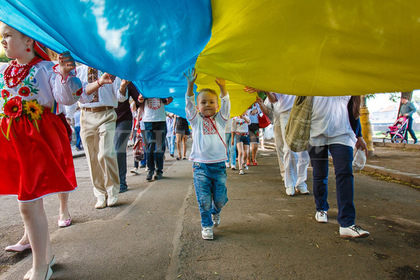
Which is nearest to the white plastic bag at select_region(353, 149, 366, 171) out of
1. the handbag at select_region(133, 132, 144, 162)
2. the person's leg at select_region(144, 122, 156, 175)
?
the person's leg at select_region(144, 122, 156, 175)

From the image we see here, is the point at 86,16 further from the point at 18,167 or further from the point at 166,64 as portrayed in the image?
the point at 18,167

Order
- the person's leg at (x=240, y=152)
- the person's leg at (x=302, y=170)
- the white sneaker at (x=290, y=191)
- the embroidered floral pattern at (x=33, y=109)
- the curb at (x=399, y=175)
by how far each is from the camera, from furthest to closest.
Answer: the person's leg at (x=240, y=152)
the curb at (x=399, y=175)
the white sneaker at (x=290, y=191)
the person's leg at (x=302, y=170)
the embroidered floral pattern at (x=33, y=109)

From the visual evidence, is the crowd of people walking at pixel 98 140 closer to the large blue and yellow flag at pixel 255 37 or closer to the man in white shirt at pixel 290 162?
the man in white shirt at pixel 290 162

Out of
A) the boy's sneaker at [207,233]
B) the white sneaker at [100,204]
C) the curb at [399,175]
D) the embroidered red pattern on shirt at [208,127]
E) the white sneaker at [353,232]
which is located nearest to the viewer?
the white sneaker at [353,232]

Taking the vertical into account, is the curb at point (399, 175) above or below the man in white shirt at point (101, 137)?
below

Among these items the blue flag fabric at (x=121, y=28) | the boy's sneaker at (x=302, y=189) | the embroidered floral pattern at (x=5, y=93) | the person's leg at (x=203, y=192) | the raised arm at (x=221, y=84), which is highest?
the blue flag fabric at (x=121, y=28)

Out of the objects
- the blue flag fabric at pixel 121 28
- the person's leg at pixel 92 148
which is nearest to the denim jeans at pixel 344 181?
the blue flag fabric at pixel 121 28

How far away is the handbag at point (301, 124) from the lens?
3.07 m

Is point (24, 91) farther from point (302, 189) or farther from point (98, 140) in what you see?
point (302, 189)

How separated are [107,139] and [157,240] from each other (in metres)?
1.91

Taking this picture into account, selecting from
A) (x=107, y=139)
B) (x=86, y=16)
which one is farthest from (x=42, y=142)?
(x=107, y=139)

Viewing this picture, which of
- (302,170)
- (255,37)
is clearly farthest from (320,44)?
(302,170)

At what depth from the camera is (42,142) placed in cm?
197

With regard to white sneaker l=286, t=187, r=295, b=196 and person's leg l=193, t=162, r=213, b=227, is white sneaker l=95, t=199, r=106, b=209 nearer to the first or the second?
person's leg l=193, t=162, r=213, b=227
